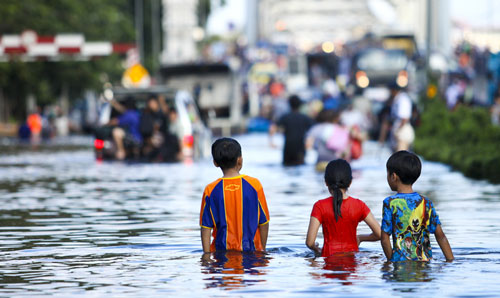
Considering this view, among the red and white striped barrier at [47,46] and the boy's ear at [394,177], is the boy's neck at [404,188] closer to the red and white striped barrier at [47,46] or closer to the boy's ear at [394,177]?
the boy's ear at [394,177]

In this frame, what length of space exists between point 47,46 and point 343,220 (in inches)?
1465

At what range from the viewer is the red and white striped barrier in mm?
44562

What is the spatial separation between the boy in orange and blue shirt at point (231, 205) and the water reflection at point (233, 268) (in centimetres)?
12

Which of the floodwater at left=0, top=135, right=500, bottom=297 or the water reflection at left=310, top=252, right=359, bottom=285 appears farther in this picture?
the water reflection at left=310, top=252, right=359, bottom=285

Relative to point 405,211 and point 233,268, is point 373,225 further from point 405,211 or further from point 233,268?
point 233,268

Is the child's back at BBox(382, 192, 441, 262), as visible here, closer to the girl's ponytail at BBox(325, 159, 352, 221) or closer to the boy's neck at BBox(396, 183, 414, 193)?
the boy's neck at BBox(396, 183, 414, 193)

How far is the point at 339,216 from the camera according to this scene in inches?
340

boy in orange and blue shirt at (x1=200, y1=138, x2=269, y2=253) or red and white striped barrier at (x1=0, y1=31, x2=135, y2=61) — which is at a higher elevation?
red and white striped barrier at (x1=0, y1=31, x2=135, y2=61)

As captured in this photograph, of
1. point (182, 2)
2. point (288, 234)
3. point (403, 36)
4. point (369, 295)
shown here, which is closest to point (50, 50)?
point (403, 36)

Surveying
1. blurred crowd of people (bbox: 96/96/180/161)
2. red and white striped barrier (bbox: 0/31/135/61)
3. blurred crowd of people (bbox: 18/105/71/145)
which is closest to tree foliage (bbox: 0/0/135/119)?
blurred crowd of people (bbox: 18/105/71/145)

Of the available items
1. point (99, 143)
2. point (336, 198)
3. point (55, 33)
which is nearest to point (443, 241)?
point (336, 198)

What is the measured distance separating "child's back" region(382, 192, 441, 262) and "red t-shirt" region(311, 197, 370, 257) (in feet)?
0.88

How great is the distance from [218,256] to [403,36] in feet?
176

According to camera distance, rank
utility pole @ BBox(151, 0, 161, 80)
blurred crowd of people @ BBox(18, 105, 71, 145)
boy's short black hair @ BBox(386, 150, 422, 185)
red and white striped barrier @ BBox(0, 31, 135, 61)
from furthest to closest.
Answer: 1. utility pole @ BBox(151, 0, 161, 80)
2. blurred crowd of people @ BBox(18, 105, 71, 145)
3. red and white striped barrier @ BBox(0, 31, 135, 61)
4. boy's short black hair @ BBox(386, 150, 422, 185)
